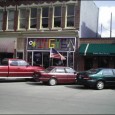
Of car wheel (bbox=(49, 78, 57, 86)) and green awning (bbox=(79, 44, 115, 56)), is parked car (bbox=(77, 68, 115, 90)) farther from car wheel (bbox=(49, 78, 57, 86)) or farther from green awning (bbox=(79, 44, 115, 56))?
green awning (bbox=(79, 44, 115, 56))

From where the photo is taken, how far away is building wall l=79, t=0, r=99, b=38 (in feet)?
99.8

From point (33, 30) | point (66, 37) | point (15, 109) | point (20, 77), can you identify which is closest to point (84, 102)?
point (15, 109)

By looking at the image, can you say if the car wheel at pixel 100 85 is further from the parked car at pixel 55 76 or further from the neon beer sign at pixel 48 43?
the neon beer sign at pixel 48 43

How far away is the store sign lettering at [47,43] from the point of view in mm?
29625

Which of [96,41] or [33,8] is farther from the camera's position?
[33,8]

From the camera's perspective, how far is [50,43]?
3017 cm

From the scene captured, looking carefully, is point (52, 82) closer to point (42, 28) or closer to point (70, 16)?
point (70, 16)

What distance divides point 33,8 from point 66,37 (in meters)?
5.01

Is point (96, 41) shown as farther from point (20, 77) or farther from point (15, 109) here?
point (15, 109)

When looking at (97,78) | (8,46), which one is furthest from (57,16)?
(97,78)

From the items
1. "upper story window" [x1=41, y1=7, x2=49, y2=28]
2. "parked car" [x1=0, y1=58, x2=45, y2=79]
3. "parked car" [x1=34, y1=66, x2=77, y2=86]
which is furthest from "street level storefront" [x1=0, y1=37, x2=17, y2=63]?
"parked car" [x1=34, y1=66, x2=77, y2=86]

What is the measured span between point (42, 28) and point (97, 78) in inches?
502

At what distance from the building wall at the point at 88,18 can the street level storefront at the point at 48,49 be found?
1625 mm

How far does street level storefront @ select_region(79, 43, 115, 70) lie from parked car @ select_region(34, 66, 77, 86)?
5.33m
